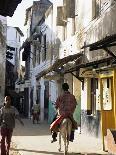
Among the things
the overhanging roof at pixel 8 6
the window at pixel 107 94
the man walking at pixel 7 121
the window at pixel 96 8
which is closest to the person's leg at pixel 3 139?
the man walking at pixel 7 121

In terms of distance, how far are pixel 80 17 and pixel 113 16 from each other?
16.4 feet

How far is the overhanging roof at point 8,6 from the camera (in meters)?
6.25

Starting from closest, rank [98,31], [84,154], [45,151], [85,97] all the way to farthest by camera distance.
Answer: [84,154] → [45,151] → [98,31] → [85,97]

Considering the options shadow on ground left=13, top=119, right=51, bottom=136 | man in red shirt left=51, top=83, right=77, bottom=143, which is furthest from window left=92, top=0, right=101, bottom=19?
man in red shirt left=51, top=83, right=77, bottom=143

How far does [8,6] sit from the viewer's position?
643cm

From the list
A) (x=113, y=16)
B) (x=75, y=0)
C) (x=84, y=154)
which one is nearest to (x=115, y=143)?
(x=84, y=154)

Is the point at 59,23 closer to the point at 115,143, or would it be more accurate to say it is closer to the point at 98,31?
the point at 98,31

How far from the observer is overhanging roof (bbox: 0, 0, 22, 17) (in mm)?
6254

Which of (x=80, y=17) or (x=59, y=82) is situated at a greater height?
(x=80, y=17)

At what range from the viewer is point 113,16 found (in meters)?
15.0

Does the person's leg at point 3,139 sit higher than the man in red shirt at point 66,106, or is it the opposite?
the man in red shirt at point 66,106

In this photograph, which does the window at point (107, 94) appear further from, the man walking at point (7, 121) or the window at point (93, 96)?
the window at point (93, 96)

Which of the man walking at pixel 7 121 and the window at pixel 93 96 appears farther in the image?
the window at pixel 93 96

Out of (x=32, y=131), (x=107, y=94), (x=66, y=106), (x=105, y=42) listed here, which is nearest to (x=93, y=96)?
(x=107, y=94)
